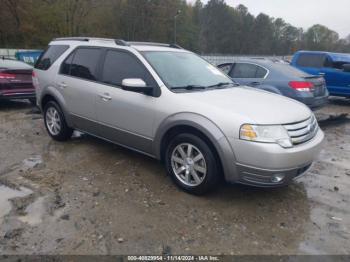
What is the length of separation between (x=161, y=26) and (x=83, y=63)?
179ft

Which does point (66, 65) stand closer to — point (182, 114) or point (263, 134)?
point (182, 114)

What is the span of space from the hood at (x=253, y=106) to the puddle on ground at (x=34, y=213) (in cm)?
208

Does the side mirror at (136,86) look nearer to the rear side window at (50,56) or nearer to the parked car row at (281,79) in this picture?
the rear side window at (50,56)

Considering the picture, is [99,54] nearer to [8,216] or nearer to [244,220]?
[8,216]

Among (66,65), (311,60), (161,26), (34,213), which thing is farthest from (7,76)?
(161,26)

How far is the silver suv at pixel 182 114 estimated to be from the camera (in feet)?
11.6

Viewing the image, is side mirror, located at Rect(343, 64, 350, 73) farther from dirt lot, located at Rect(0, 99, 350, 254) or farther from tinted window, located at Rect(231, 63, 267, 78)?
dirt lot, located at Rect(0, 99, 350, 254)

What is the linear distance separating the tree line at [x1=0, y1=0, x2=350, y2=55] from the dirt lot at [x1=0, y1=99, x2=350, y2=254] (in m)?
41.9

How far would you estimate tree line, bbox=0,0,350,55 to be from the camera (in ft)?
142

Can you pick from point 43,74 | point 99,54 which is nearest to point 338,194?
point 99,54

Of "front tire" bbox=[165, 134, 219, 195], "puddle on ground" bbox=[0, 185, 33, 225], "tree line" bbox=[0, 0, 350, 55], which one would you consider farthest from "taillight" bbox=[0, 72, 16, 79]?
"tree line" bbox=[0, 0, 350, 55]

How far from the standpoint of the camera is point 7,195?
398 cm

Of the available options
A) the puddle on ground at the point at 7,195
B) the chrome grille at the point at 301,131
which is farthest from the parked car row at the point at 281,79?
the puddle on ground at the point at 7,195

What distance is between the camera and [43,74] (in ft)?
19.6
